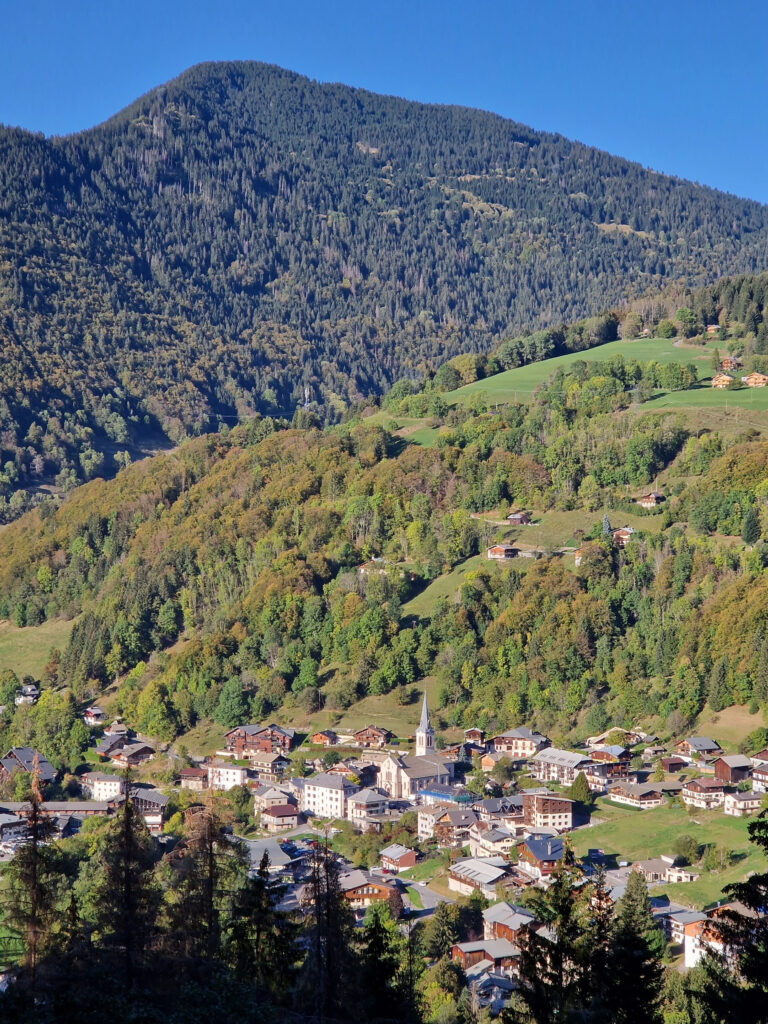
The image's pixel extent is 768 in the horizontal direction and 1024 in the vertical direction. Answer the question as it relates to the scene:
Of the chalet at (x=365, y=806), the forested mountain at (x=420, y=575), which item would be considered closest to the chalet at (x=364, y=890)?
the chalet at (x=365, y=806)

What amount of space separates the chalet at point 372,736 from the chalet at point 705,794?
17029 millimetres

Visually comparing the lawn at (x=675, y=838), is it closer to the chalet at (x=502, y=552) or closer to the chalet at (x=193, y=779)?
the chalet at (x=193, y=779)

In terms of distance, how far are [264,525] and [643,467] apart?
87.4 ft

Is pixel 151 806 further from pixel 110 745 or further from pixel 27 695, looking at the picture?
pixel 27 695

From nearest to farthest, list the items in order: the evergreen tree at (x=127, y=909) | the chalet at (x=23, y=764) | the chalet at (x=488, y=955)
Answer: the evergreen tree at (x=127, y=909)
the chalet at (x=488, y=955)
the chalet at (x=23, y=764)

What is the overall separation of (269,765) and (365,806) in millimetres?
7929

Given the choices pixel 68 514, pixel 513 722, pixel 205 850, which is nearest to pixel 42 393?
pixel 68 514

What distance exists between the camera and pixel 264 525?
3706 inches

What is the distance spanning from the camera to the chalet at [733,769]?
56969 mm

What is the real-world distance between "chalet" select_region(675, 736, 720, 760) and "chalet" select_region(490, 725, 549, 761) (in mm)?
7042

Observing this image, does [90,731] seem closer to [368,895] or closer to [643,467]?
[368,895]

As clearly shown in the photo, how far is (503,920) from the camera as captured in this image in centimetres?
4494

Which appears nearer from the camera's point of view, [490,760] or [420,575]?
[490,760]

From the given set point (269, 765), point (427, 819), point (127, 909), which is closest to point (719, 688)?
point (427, 819)
